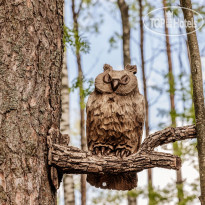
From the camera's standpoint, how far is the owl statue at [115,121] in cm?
227

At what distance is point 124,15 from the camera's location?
5.68m

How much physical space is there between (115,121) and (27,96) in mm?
651

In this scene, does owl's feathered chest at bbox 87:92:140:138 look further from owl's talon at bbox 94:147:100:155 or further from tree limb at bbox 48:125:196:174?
tree limb at bbox 48:125:196:174

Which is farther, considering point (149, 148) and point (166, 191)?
point (166, 191)

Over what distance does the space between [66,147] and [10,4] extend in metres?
0.99

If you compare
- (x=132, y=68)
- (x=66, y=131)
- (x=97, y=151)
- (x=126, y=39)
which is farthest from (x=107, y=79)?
(x=126, y=39)

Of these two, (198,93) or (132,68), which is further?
(132,68)

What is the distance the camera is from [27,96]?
205 cm

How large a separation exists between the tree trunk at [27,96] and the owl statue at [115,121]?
31cm

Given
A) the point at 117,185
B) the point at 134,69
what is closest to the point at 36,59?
the point at 134,69

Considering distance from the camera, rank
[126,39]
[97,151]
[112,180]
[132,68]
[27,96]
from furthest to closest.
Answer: [126,39], [132,68], [97,151], [112,180], [27,96]

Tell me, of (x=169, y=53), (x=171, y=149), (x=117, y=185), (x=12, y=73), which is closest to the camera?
(x=12, y=73)

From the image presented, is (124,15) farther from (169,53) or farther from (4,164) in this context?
(4,164)

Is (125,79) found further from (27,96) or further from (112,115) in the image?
(27,96)
